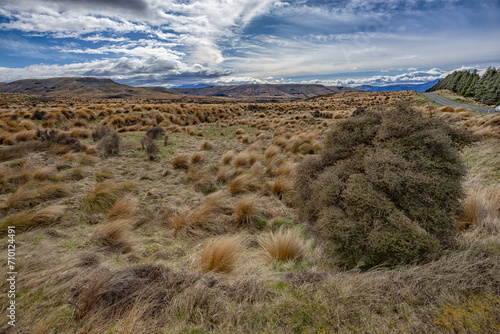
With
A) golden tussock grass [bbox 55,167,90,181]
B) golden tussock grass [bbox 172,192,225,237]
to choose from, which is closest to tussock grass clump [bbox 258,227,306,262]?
golden tussock grass [bbox 172,192,225,237]

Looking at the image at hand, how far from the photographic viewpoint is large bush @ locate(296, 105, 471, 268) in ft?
8.44

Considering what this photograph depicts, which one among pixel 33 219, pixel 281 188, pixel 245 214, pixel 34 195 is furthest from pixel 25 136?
pixel 281 188

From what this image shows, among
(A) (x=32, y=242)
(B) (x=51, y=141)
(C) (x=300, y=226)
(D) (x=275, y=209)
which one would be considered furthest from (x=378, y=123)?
(B) (x=51, y=141)

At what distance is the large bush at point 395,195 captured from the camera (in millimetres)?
2572

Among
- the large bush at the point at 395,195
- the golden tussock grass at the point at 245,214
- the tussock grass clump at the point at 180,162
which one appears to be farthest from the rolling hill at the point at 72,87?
the large bush at the point at 395,195

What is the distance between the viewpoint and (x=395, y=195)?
2.80 meters

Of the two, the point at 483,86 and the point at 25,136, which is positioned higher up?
the point at 483,86

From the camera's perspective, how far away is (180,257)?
3.69m

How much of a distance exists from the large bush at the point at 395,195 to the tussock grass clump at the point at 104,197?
15.8 ft

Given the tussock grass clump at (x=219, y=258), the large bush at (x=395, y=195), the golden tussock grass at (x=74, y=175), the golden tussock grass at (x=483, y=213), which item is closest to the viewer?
the large bush at (x=395, y=195)

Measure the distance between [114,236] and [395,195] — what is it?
451 centimetres

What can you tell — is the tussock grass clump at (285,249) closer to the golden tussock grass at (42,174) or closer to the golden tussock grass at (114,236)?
the golden tussock grass at (114,236)

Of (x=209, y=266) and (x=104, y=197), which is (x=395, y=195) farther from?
(x=104, y=197)

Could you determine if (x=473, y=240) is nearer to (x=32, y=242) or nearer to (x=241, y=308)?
(x=241, y=308)
